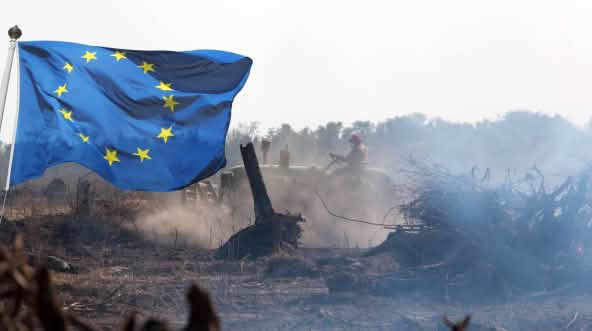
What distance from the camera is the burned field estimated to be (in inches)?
404

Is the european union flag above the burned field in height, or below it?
above

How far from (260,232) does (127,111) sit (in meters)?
5.24

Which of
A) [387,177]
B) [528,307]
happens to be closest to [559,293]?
[528,307]

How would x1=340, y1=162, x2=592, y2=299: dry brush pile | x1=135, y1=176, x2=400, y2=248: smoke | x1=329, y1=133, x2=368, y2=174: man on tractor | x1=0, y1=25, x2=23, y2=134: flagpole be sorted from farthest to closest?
x1=329, y1=133, x2=368, y2=174: man on tractor
x1=135, y1=176, x2=400, y2=248: smoke
x1=340, y1=162, x2=592, y2=299: dry brush pile
x1=0, y1=25, x2=23, y2=134: flagpole

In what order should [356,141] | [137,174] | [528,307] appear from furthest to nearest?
[356,141], [528,307], [137,174]

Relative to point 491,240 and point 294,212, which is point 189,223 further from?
point 491,240

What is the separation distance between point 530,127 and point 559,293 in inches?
1969

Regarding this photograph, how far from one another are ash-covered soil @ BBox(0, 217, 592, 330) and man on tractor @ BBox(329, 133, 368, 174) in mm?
6444

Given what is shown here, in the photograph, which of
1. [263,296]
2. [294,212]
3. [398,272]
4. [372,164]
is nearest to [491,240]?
[398,272]

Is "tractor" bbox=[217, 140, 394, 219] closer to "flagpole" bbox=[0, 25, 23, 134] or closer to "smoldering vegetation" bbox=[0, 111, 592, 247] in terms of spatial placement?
"smoldering vegetation" bbox=[0, 111, 592, 247]

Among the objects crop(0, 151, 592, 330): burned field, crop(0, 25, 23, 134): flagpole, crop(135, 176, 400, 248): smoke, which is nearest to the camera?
crop(0, 25, 23, 134): flagpole

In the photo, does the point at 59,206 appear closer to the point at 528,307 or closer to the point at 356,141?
the point at 356,141

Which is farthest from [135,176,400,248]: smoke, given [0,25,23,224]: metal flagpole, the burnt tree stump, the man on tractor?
[0,25,23,224]: metal flagpole

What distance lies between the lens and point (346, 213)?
853 inches
